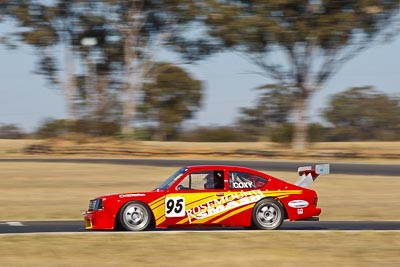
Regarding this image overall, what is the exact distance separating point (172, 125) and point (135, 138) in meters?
26.6

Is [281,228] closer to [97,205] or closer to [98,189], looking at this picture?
[97,205]

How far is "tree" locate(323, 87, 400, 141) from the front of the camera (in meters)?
85.7

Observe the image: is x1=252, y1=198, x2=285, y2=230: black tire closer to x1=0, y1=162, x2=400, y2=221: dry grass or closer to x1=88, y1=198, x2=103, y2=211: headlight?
x1=88, y1=198, x2=103, y2=211: headlight

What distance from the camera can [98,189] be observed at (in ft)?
91.7

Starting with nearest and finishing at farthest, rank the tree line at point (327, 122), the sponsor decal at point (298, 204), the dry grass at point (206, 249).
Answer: the dry grass at point (206, 249), the sponsor decal at point (298, 204), the tree line at point (327, 122)

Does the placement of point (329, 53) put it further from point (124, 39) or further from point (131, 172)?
point (131, 172)

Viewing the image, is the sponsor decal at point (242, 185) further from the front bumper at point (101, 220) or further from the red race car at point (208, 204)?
the front bumper at point (101, 220)

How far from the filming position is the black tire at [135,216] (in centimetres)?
1483

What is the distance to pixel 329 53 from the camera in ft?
148

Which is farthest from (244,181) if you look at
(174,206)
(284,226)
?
(284,226)

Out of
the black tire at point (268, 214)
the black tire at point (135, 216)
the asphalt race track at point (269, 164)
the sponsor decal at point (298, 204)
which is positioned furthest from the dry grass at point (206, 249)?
the asphalt race track at point (269, 164)

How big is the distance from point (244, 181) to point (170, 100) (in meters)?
55.4

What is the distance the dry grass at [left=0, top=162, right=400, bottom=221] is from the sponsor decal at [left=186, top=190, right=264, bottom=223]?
5.05m

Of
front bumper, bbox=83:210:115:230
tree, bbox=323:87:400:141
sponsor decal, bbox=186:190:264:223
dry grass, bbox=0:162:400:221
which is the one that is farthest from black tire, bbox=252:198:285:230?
tree, bbox=323:87:400:141
